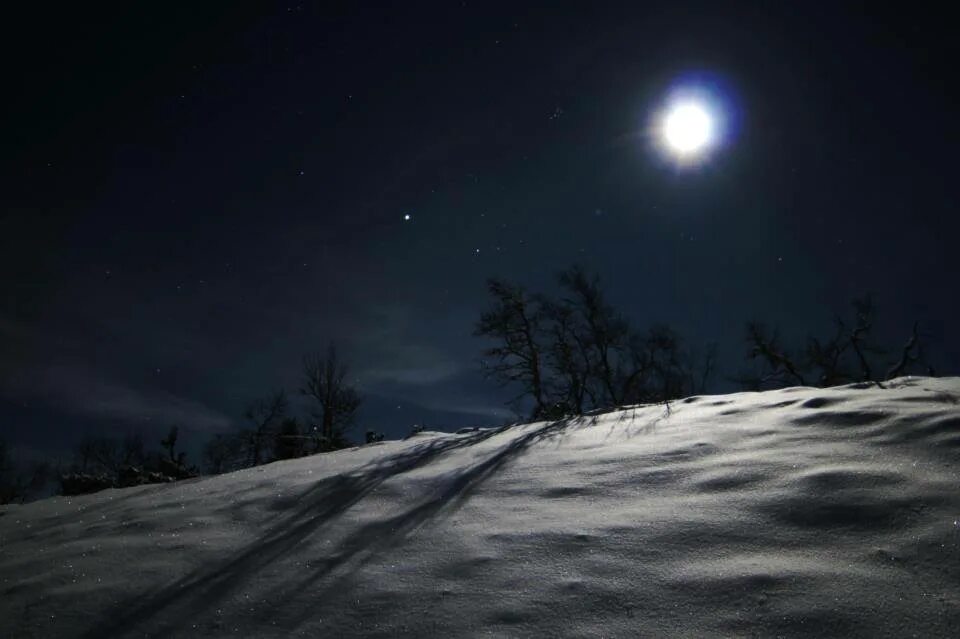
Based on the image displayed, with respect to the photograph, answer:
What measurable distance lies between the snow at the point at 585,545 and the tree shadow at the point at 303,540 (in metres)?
0.02

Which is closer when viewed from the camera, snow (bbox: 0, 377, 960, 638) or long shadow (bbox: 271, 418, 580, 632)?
snow (bbox: 0, 377, 960, 638)

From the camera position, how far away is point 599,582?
74.8 inches

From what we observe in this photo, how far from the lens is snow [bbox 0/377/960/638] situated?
5.52 feet

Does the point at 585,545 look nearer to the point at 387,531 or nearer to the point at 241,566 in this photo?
the point at 387,531

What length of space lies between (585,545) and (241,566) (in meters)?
1.88

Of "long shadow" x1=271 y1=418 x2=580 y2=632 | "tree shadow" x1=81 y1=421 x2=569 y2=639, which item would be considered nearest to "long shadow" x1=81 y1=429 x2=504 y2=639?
"tree shadow" x1=81 y1=421 x2=569 y2=639

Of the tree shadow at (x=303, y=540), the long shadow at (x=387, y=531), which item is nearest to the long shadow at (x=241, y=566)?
the tree shadow at (x=303, y=540)

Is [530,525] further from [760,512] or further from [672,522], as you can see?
[760,512]

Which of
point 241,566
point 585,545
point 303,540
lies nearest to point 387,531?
point 303,540

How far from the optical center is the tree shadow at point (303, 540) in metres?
2.23

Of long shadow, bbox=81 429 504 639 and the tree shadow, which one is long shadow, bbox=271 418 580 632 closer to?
the tree shadow

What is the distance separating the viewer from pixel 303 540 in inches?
114

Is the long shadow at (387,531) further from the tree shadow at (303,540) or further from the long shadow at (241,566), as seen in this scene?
the long shadow at (241,566)

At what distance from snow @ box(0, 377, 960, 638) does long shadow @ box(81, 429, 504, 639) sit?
14mm
